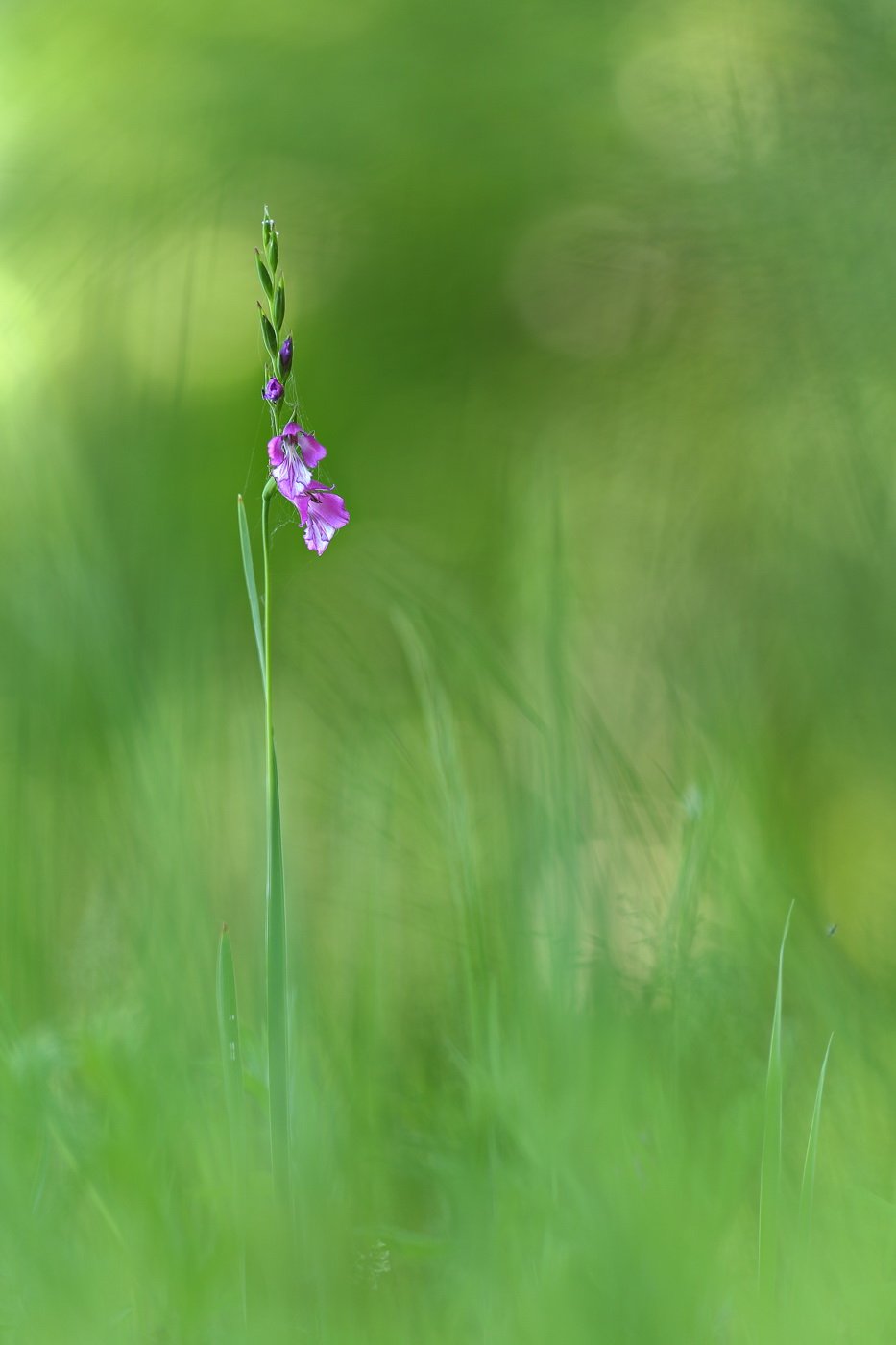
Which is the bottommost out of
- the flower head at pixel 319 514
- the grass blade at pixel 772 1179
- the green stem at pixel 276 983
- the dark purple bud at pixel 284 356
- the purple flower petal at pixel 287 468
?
the grass blade at pixel 772 1179

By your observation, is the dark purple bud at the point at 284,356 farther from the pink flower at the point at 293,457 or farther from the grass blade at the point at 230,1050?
the grass blade at the point at 230,1050

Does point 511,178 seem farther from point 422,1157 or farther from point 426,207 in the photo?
point 422,1157

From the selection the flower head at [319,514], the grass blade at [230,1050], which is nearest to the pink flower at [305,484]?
the flower head at [319,514]

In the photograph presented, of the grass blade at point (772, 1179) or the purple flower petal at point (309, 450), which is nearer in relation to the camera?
the grass blade at point (772, 1179)

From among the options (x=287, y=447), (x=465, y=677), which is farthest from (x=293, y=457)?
(x=465, y=677)

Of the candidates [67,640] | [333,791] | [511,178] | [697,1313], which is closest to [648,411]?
[511,178]

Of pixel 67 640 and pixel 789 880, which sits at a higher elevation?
pixel 67 640

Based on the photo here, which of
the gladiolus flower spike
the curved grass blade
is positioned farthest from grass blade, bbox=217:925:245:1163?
the gladiolus flower spike

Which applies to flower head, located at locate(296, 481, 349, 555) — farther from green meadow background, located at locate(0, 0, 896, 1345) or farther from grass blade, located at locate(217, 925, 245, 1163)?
grass blade, located at locate(217, 925, 245, 1163)
